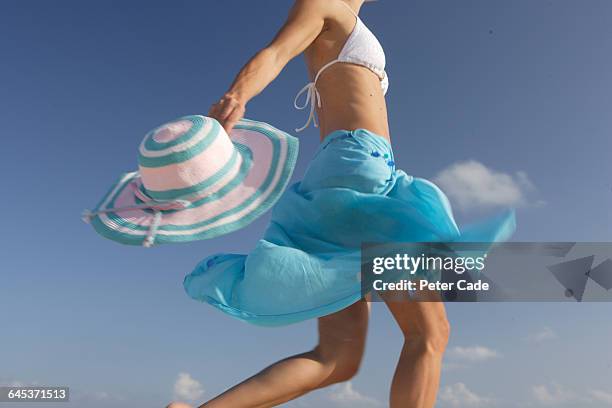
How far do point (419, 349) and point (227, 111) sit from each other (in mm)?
1068

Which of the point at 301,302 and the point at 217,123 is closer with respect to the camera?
the point at 217,123

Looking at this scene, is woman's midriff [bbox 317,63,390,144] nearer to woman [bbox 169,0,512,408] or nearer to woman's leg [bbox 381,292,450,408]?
woman [bbox 169,0,512,408]

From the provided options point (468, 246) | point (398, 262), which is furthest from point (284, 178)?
point (468, 246)

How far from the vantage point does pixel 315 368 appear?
6.93ft

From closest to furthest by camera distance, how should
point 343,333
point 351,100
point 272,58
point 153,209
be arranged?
point 153,209
point 272,58
point 343,333
point 351,100

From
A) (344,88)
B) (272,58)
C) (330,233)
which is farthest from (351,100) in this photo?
(330,233)

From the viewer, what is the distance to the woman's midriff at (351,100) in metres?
2.38

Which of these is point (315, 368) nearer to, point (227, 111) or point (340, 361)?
point (340, 361)

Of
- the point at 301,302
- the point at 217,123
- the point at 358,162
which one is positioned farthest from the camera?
the point at 358,162

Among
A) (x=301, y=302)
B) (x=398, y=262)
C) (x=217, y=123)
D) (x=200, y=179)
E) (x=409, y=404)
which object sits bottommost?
(x=409, y=404)

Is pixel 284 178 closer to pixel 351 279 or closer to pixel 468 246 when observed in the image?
pixel 351 279

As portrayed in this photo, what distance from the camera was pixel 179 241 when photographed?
75.1 inches

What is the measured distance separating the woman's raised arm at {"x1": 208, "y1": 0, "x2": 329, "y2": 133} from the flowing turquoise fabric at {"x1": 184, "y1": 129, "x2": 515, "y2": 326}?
0.38m

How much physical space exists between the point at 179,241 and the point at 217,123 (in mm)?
395
